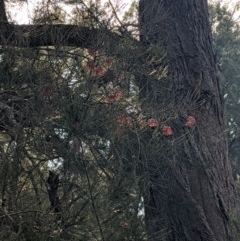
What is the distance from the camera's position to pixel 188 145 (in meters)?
4.75

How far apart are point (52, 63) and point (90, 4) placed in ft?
1.92

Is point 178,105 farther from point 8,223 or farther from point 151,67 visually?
point 8,223

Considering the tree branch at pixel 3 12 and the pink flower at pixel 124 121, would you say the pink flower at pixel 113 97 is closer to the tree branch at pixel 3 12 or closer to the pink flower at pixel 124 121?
the pink flower at pixel 124 121

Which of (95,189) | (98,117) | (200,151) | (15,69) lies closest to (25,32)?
(15,69)

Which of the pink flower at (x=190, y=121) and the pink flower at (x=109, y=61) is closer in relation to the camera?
the pink flower at (x=109, y=61)

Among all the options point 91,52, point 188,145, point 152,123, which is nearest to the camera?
point 91,52

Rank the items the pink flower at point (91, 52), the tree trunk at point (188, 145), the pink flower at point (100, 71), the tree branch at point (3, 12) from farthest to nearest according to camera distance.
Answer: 1. the tree trunk at point (188, 145)
2. the tree branch at point (3, 12)
3. the pink flower at point (91, 52)
4. the pink flower at point (100, 71)

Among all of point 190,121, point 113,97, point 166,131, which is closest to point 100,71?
point 113,97

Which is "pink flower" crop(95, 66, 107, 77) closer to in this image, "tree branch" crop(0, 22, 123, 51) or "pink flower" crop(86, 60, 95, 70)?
"pink flower" crop(86, 60, 95, 70)

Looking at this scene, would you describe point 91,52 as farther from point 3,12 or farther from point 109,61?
point 3,12

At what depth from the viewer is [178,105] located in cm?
428

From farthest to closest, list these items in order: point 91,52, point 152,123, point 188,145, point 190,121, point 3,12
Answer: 1. point 188,145
2. point 190,121
3. point 3,12
4. point 152,123
5. point 91,52

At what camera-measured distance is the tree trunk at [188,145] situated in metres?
4.43

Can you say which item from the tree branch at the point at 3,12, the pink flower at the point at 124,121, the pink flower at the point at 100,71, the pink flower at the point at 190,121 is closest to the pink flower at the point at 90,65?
the pink flower at the point at 100,71
